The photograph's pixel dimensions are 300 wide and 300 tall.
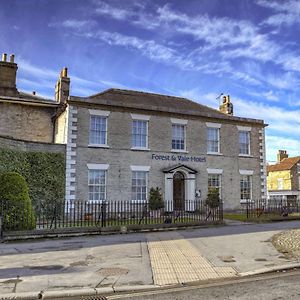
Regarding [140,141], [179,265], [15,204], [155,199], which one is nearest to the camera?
[179,265]

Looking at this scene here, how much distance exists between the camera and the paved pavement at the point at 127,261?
752cm

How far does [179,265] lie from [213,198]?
53.8 ft

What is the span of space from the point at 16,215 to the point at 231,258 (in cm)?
848

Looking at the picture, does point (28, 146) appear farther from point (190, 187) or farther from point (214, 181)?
point (214, 181)

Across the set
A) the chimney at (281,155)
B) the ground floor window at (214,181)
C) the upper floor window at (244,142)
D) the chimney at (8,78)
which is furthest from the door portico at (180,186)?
the chimney at (281,155)

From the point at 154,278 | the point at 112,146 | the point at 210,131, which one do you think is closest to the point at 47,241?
the point at 154,278

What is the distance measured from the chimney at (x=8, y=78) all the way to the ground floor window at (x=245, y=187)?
1831 cm

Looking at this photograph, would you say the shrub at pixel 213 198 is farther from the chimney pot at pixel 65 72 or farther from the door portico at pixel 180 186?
the chimney pot at pixel 65 72

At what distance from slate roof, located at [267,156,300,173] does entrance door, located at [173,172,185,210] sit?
27.0 metres

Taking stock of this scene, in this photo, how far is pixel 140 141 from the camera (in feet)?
80.9

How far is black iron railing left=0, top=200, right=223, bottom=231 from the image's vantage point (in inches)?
552

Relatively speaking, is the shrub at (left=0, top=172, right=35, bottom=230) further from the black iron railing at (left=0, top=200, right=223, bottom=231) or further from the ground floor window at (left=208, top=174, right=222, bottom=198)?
the ground floor window at (left=208, top=174, right=222, bottom=198)

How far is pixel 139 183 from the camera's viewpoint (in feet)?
79.4

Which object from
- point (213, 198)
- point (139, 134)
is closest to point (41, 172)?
point (139, 134)
